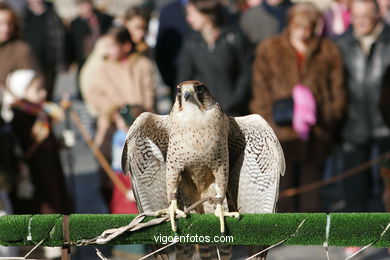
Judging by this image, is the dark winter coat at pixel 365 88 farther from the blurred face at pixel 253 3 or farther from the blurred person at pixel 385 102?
the blurred face at pixel 253 3

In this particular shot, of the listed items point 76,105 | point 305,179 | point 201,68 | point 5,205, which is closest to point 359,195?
point 305,179

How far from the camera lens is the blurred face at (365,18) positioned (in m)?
7.91

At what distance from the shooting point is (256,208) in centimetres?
403

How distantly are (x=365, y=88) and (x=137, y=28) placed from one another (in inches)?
96.3

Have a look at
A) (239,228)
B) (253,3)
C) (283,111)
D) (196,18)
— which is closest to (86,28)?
(253,3)

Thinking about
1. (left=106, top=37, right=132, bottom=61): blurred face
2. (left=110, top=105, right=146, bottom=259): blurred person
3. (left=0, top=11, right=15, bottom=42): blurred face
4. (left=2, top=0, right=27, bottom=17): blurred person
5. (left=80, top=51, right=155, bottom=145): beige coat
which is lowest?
(left=110, top=105, right=146, bottom=259): blurred person

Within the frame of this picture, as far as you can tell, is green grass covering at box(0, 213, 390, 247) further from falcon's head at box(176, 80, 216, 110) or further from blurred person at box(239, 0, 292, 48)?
blurred person at box(239, 0, 292, 48)

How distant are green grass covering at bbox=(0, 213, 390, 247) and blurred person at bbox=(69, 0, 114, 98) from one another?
7606 mm

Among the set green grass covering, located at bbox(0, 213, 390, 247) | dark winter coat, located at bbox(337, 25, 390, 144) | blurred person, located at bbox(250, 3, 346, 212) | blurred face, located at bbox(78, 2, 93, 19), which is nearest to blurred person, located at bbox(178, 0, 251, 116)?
blurred person, located at bbox(250, 3, 346, 212)

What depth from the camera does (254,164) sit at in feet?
13.3

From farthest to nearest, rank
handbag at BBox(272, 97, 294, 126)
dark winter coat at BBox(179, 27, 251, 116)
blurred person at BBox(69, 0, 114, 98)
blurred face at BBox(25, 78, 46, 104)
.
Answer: blurred person at BBox(69, 0, 114, 98)
dark winter coat at BBox(179, 27, 251, 116)
handbag at BBox(272, 97, 294, 126)
blurred face at BBox(25, 78, 46, 104)

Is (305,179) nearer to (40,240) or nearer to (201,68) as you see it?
(201,68)

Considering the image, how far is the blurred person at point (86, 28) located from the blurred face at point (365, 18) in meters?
3.88

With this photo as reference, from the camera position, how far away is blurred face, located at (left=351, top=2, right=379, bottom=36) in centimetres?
791
